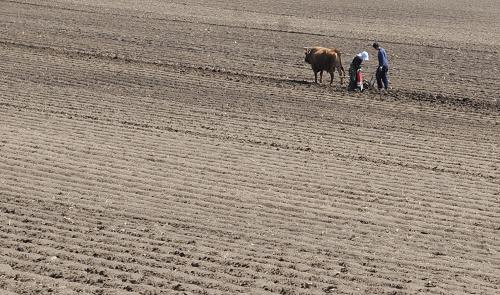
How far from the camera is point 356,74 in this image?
22.0m

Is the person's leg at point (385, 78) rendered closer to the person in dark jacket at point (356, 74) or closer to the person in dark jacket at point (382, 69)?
the person in dark jacket at point (382, 69)

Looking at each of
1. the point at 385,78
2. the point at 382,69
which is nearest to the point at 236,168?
the point at 382,69

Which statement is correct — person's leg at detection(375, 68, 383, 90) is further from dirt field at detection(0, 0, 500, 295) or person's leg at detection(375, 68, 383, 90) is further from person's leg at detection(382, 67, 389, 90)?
dirt field at detection(0, 0, 500, 295)

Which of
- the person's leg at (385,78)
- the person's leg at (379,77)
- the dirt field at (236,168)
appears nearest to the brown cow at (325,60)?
the dirt field at (236,168)

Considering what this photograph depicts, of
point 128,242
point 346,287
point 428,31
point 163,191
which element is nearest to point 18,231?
point 128,242

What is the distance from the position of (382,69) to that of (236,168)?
7776mm

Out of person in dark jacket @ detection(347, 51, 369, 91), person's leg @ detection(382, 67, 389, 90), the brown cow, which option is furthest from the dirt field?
person's leg @ detection(382, 67, 389, 90)

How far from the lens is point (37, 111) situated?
1847 cm

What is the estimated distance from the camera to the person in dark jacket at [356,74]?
72.1 ft

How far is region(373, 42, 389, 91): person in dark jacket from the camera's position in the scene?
2192 cm

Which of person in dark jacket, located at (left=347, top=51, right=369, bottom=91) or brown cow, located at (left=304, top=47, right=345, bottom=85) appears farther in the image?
brown cow, located at (left=304, top=47, right=345, bottom=85)

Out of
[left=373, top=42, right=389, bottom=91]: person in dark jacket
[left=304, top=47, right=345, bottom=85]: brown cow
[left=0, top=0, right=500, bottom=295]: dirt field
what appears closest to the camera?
[left=0, top=0, right=500, bottom=295]: dirt field

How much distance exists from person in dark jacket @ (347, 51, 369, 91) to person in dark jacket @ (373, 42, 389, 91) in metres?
0.39

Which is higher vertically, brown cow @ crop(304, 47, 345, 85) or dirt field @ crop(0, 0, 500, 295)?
brown cow @ crop(304, 47, 345, 85)
